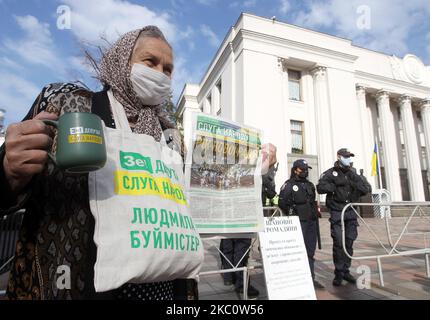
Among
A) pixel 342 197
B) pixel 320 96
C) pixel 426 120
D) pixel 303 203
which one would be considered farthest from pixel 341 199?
pixel 426 120

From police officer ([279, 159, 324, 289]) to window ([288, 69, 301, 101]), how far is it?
17641 millimetres

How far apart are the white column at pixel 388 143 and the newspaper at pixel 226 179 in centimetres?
2653

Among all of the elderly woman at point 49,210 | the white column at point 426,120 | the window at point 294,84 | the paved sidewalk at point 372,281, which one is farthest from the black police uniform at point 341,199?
the white column at point 426,120

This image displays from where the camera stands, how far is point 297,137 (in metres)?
20.8

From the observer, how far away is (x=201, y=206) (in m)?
2.00

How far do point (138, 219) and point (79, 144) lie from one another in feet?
0.91

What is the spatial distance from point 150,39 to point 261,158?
1.14m

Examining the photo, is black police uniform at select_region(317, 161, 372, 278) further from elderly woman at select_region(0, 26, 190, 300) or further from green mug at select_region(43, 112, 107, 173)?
green mug at select_region(43, 112, 107, 173)

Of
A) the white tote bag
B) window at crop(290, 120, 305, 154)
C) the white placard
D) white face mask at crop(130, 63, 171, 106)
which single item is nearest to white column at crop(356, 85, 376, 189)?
window at crop(290, 120, 305, 154)

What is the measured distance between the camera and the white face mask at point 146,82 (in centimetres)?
122

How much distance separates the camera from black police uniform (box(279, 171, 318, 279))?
4.39 m

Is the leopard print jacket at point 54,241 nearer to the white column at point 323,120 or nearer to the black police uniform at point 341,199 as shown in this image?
the black police uniform at point 341,199

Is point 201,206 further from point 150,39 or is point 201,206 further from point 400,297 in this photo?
point 400,297
